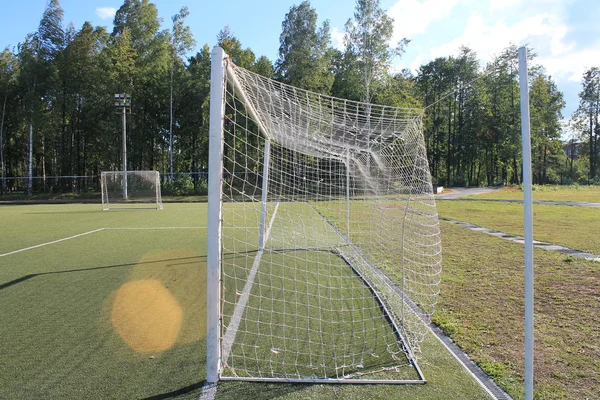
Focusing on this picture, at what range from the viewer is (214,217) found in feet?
9.00

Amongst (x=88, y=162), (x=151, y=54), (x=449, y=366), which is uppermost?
(x=151, y=54)

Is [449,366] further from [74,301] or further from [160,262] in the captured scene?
[160,262]

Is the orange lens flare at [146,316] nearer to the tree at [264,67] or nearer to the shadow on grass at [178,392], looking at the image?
the shadow on grass at [178,392]

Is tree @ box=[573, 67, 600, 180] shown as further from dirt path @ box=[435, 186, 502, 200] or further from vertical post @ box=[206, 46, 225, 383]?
vertical post @ box=[206, 46, 225, 383]

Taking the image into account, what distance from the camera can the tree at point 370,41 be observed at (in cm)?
2645

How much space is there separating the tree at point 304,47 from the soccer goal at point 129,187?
48.7ft

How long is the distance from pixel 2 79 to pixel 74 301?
123 ft

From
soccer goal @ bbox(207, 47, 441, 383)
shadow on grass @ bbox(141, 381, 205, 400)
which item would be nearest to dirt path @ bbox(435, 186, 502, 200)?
Result: soccer goal @ bbox(207, 47, 441, 383)

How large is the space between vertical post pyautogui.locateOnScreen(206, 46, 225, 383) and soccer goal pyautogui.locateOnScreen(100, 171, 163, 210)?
59.6 feet

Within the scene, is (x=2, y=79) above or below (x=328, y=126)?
above

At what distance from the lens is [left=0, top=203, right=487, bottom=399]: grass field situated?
8.38ft

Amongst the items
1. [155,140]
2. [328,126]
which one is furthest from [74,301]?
[155,140]

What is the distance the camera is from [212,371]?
265 centimetres

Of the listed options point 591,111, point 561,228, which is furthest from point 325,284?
point 591,111
